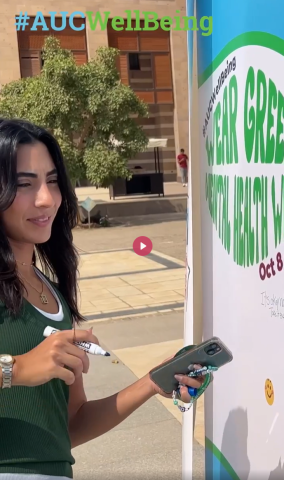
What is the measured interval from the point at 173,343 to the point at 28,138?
144 inches

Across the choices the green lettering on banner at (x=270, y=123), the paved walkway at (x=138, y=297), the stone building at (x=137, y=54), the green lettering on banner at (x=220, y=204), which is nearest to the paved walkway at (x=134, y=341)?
the paved walkway at (x=138, y=297)

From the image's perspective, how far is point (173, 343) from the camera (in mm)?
4727

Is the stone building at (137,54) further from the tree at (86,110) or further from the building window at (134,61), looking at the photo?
Result: the tree at (86,110)

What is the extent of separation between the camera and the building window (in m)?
23.4

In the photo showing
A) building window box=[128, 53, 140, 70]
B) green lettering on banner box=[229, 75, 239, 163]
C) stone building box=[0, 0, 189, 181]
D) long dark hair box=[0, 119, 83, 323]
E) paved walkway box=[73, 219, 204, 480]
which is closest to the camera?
long dark hair box=[0, 119, 83, 323]

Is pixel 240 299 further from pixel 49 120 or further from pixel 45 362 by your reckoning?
pixel 49 120

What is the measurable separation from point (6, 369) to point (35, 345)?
4.5 inches

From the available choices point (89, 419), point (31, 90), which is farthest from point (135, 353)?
point (31, 90)

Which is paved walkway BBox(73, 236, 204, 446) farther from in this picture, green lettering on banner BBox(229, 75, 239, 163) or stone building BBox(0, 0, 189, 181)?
stone building BBox(0, 0, 189, 181)

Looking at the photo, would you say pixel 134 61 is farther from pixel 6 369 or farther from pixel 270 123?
pixel 6 369

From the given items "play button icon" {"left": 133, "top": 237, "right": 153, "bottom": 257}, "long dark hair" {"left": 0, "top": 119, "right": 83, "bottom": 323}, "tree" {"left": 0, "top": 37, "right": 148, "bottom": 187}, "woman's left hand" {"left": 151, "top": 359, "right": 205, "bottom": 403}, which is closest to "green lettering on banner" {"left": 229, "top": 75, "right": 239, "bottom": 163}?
"long dark hair" {"left": 0, "top": 119, "right": 83, "bottom": 323}

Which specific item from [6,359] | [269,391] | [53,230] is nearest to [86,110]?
[53,230]

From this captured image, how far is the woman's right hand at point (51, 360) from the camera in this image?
109 cm

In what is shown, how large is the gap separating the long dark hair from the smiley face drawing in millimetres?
606
